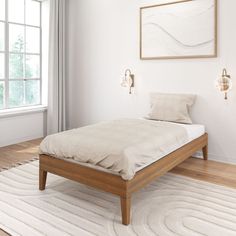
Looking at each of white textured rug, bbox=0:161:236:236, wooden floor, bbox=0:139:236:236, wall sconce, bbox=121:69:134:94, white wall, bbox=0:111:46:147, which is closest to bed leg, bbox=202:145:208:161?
wooden floor, bbox=0:139:236:236

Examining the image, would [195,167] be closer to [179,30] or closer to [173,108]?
[173,108]

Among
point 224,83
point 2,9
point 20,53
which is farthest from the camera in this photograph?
point 20,53

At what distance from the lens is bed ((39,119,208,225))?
2234 millimetres

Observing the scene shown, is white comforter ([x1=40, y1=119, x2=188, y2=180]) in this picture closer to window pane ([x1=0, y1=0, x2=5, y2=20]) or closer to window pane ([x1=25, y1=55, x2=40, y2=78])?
window pane ([x1=25, y1=55, x2=40, y2=78])

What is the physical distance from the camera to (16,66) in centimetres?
466

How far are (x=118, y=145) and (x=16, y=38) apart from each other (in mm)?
3184

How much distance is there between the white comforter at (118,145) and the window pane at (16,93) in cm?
215

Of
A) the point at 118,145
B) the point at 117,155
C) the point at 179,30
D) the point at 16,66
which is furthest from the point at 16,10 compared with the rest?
the point at 117,155

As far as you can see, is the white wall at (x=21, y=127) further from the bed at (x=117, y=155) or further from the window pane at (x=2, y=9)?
the bed at (x=117, y=155)

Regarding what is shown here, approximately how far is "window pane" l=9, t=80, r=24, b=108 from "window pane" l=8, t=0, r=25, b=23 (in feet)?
3.29

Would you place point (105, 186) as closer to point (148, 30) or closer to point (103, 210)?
point (103, 210)

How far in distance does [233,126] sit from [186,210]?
164cm

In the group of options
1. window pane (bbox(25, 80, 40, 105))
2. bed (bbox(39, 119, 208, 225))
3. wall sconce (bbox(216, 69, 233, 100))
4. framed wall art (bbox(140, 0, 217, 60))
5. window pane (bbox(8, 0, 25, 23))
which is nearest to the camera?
bed (bbox(39, 119, 208, 225))

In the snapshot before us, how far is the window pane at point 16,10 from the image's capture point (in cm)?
449
